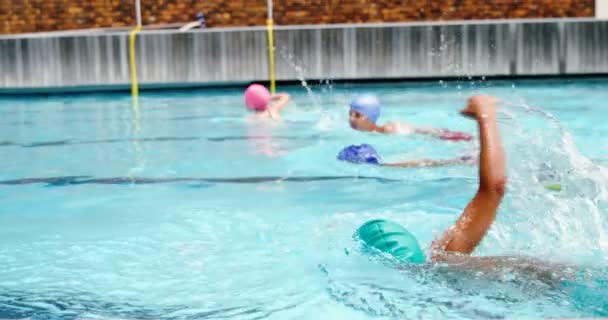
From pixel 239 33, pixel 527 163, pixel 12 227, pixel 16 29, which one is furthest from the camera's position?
A: pixel 16 29

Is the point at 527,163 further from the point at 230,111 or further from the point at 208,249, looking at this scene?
the point at 230,111

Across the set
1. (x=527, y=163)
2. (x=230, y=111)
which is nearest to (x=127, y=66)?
(x=230, y=111)

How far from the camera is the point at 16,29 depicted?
2014 cm

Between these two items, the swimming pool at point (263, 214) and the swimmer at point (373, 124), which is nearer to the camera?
the swimming pool at point (263, 214)

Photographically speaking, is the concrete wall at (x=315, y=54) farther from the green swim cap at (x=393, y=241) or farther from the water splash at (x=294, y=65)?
the green swim cap at (x=393, y=241)

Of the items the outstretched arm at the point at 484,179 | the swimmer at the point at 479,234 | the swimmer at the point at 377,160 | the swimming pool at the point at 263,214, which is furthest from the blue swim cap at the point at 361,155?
the outstretched arm at the point at 484,179

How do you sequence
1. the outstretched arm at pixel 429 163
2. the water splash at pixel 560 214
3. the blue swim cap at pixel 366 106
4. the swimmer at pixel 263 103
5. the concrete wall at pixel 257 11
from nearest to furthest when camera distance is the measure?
1. the water splash at pixel 560 214
2. the outstretched arm at pixel 429 163
3. the blue swim cap at pixel 366 106
4. the swimmer at pixel 263 103
5. the concrete wall at pixel 257 11

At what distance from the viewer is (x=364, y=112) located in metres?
9.83

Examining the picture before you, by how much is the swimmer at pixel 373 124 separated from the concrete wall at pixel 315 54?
4.54 metres

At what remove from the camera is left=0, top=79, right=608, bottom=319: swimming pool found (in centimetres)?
467

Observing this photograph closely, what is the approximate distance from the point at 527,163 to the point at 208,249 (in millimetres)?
3323

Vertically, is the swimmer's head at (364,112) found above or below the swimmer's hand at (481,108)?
below

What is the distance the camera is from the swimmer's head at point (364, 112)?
9.78 m

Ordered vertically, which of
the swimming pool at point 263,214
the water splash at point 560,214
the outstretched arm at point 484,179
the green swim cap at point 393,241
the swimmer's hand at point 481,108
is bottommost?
the swimming pool at point 263,214
